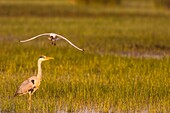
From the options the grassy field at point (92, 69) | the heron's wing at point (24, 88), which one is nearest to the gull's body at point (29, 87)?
the heron's wing at point (24, 88)

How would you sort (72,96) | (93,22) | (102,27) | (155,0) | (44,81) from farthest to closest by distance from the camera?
1. (155,0)
2. (93,22)
3. (102,27)
4. (44,81)
5. (72,96)

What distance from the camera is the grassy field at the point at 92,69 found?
40.9 feet

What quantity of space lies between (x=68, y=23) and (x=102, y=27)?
2609 millimetres

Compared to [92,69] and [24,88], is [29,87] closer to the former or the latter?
[24,88]

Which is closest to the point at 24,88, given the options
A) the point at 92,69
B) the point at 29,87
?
the point at 29,87

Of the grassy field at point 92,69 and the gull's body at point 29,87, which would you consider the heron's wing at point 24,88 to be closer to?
the gull's body at point 29,87

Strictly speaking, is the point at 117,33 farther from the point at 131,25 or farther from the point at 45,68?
the point at 45,68

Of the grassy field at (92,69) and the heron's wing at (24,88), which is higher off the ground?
the heron's wing at (24,88)

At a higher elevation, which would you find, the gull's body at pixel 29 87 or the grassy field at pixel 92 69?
the gull's body at pixel 29 87

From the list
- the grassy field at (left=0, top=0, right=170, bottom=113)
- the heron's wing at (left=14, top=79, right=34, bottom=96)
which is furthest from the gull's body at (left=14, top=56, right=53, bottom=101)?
the grassy field at (left=0, top=0, right=170, bottom=113)

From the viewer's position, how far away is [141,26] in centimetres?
3400

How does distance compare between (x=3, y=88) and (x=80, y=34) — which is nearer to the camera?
(x=3, y=88)

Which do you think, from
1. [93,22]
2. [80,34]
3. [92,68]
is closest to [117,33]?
[80,34]

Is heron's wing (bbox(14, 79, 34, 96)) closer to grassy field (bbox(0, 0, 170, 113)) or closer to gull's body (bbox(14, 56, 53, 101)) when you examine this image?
gull's body (bbox(14, 56, 53, 101))
